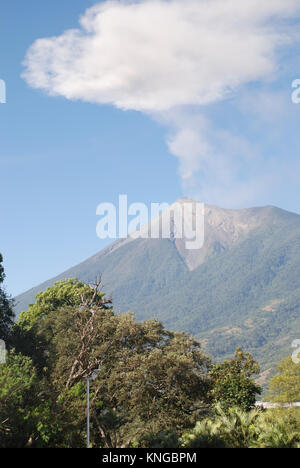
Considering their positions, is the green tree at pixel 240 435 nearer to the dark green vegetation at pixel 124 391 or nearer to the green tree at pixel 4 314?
the dark green vegetation at pixel 124 391

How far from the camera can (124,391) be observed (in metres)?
26.8

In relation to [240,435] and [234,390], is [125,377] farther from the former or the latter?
[240,435]

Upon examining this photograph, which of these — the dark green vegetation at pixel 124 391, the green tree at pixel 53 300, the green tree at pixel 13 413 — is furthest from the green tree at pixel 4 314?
the green tree at pixel 13 413

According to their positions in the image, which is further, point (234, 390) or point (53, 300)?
point (53, 300)

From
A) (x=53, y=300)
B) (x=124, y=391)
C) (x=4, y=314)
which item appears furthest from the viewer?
(x=53, y=300)

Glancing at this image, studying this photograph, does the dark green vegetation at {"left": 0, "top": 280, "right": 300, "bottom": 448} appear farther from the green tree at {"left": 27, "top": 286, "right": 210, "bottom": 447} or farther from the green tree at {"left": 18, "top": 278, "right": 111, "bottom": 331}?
the green tree at {"left": 18, "top": 278, "right": 111, "bottom": 331}

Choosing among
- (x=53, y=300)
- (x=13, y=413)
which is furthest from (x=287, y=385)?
(x=13, y=413)

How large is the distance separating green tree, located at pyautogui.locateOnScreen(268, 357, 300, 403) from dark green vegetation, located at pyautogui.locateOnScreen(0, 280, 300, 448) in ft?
28.9

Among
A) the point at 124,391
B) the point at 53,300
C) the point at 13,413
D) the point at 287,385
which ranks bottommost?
the point at 287,385

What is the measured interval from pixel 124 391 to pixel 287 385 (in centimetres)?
2164

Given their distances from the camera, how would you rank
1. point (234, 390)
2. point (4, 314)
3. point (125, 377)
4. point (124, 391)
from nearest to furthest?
point (124, 391)
point (125, 377)
point (234, 390)
point (4, 314)

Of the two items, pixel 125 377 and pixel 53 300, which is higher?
pixel 53 300
